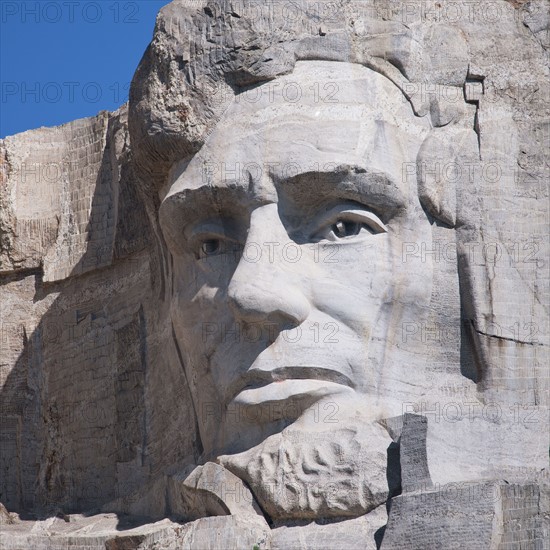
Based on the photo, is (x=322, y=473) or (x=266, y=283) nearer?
(x=322, y=473)

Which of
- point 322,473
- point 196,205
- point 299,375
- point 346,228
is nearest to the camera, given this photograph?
point 322,473

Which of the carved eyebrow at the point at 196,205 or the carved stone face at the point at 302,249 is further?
the carved eyebrow at the point at 196,205

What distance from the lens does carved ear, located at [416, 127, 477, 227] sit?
34.7ft

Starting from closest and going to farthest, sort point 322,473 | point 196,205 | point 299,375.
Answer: point 322,473 → point 299,375 → point 196,205

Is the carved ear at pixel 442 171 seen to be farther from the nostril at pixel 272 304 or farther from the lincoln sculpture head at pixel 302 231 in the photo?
Answer: the nostril at pixel 272 304

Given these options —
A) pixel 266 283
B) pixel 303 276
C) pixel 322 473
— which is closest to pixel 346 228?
pixel 303 276

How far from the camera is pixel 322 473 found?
1003 cm

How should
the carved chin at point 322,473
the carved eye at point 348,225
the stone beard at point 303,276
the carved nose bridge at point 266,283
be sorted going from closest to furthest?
the carved chin at point 322,473, the stone beard at point 303,276, the carved nose bridge at point 266,283, the carved eye at point 348,225

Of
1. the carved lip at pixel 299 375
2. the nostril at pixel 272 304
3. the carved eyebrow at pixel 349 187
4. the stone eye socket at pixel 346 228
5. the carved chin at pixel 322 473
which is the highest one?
the carved eyebrow at pixel 349 187

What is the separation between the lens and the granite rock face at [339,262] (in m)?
10.1

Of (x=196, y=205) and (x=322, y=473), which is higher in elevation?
(x=196, y=205)

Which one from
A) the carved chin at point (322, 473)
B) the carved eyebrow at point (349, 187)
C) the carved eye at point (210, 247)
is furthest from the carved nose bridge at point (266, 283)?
the carved chin at point (322, 473)

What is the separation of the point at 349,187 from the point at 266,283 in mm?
598

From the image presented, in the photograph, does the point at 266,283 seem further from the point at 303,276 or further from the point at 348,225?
the point at 348,225
